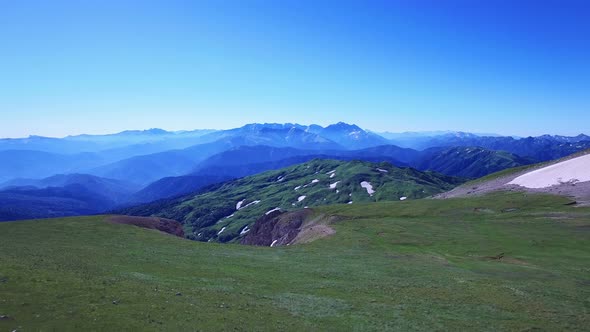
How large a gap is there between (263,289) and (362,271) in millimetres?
13556

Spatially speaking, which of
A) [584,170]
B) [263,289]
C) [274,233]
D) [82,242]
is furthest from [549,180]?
[82,242]

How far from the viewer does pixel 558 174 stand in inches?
4333

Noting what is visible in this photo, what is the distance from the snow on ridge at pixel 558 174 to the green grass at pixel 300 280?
4256 cm

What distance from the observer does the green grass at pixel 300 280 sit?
26.5 meters

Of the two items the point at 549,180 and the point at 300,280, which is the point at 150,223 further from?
the point at 549,180

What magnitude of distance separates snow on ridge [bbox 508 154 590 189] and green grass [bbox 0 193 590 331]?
42.6 metres

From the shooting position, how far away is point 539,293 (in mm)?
35719

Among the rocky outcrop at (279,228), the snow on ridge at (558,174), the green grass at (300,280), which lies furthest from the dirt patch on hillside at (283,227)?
the snow on ridge at (558,174)

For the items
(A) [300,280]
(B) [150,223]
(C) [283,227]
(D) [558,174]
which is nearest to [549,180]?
(D) [558,174]

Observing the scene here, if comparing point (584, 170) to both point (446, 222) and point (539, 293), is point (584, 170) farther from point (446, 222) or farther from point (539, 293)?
point (539, 293)

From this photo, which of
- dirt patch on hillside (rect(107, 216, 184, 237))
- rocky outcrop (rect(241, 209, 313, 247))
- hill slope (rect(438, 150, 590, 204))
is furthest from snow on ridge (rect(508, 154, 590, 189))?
dirt patch on hillside (rect(107, 216, 184, 237))

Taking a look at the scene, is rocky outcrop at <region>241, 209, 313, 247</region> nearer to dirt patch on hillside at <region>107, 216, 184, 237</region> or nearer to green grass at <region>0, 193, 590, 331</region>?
dirt patch on hillside at <region>107, 216, 184, 237</region>

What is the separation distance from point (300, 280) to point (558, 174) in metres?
106

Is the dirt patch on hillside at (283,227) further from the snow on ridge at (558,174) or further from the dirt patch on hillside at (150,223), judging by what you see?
the snow on ridge at (558,174)
